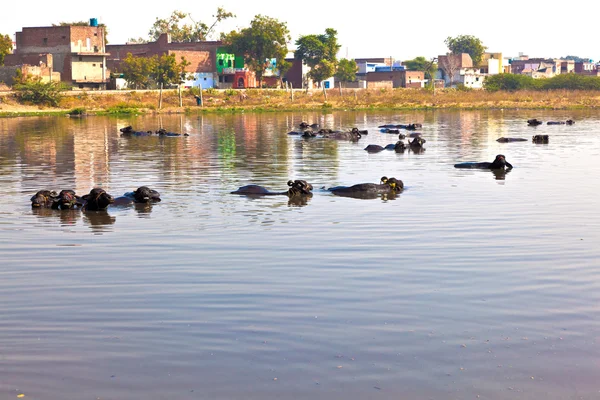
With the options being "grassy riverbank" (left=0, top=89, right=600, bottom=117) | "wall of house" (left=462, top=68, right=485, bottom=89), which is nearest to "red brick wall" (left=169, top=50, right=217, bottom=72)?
"grassy riverbank" (left=0, top=89, right=600, bottom=117)

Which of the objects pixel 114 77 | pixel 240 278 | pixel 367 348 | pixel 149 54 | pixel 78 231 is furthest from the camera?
pixel 149 54

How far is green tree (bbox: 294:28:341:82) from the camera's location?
11338 cm

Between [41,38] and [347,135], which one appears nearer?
[347,135]

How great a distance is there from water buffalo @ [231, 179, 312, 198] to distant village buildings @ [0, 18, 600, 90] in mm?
67735

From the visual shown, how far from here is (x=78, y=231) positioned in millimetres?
15766

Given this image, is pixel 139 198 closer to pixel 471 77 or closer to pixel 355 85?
pixel 355 85

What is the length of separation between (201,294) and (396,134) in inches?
1504

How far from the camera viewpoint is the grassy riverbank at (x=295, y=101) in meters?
79.4

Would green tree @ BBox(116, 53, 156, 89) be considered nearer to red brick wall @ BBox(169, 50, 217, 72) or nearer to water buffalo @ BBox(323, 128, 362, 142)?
red brick wall @ BBox(169, 50, 217, 72)

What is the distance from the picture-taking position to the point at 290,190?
65.5ft

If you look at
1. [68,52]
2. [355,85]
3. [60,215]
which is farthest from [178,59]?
[60,215]

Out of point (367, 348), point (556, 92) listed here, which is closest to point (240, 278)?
point (367, 348)

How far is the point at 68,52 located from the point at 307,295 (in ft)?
279

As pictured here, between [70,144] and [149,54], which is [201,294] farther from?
[149,54]
